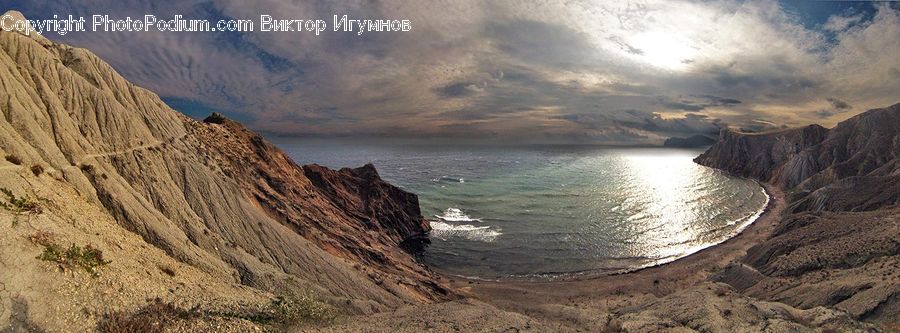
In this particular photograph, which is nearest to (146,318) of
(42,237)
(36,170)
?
(42,237)

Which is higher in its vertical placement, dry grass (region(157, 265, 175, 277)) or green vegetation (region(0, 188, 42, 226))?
green vegetation (region(0, 188, 42, 226))

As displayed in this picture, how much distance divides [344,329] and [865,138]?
147m


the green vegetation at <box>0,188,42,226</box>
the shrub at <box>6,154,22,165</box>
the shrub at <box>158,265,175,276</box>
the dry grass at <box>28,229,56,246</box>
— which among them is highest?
the shrub at <box>6,154,22,165</box>

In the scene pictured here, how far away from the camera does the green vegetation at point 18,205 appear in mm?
15695

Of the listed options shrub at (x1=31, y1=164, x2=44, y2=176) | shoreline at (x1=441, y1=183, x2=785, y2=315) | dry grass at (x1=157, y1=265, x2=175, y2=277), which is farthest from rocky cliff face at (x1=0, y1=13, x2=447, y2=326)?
shoreline at (x1=441, y1=183, x2=785, y2=315)

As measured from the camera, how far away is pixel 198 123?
118 feet

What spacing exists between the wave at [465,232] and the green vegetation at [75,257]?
51.9m

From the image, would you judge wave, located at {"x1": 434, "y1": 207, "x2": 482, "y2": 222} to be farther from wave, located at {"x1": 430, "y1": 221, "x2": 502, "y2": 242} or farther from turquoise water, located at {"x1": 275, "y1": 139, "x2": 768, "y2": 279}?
wave, located at {"x1": 430, "y1": 221, "x2": 502, "y2": 242}

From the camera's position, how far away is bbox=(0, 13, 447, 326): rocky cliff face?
21219mm

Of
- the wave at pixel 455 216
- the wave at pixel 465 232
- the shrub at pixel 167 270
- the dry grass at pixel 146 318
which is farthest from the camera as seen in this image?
the wave at pixel 455 216

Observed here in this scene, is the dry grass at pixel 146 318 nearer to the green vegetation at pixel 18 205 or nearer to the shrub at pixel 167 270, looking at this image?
the shrub at pixel 167 270

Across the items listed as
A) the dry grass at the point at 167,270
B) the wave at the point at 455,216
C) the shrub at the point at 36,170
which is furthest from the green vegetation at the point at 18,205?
the wave at the point at 455,216

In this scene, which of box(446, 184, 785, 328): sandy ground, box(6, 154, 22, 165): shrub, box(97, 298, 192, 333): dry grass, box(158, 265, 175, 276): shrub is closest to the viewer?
box(97, 298, 192, 333): dry grass

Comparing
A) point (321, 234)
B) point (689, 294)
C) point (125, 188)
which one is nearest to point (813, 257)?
point (689, 294)
